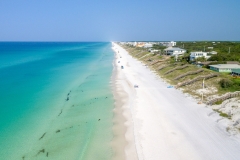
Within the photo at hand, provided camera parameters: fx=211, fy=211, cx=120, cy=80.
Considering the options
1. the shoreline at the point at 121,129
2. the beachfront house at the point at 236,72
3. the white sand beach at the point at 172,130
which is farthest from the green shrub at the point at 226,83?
the shoreline at the point at 121,129

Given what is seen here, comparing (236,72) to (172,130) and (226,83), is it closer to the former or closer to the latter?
(226,83)

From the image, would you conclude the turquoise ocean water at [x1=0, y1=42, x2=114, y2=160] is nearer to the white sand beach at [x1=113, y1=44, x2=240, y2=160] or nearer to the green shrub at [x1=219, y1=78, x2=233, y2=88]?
the white sand beach at [x1=113, y1=44, x2=240, y2=160]

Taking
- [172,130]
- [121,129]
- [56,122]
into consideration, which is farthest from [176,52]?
[56,122]

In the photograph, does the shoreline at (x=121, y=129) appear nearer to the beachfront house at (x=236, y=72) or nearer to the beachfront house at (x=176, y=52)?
the beachfront house at (x=236, y=72)

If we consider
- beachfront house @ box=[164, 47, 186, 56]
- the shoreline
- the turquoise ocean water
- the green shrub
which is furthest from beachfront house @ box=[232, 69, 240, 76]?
beachfront house @ box=[164, 47, 186, 56]

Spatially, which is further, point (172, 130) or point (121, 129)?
point (121, 129)

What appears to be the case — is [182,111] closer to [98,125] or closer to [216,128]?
[216,128]

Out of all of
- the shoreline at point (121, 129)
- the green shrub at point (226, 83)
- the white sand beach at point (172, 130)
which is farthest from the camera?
the green shrub at point (226, 83)

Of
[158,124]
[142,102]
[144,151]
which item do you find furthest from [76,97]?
[144,151]
